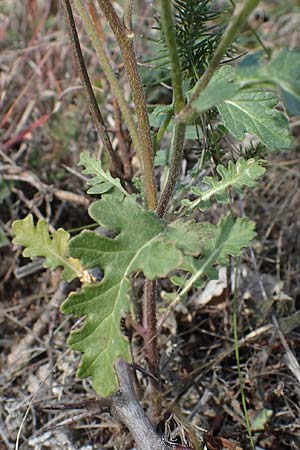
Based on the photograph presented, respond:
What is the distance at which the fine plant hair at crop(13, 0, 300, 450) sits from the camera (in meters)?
1.07

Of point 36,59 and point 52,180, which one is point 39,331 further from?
point 36,59

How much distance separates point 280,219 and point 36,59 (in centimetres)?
147

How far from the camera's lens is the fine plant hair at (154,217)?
1069mm

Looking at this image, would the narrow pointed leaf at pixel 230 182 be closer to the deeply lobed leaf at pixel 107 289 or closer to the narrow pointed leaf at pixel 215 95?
the deeply lobed leaf at pixel 107 289

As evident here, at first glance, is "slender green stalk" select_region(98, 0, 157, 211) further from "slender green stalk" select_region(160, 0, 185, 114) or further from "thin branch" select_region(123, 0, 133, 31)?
"slender green stalk" select_region(160, 0, 185, 114)

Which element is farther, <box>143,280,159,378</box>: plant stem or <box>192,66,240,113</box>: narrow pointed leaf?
<box>143,280,159,378</box>: plant stem

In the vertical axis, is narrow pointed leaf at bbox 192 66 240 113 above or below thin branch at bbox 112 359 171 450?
above

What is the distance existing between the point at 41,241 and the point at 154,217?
0.32 m

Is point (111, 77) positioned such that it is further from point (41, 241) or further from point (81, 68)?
point (41, 241)

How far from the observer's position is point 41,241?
1.39 meters

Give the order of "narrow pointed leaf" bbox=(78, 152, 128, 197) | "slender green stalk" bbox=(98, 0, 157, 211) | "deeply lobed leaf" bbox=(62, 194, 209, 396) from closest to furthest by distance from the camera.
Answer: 1. "deeply lobed leaf" bbox=(62, 194, 209, 396)
2. "slender green stalk" bbox=(98, 0, 157, 211)
3. "narrow pointed leaf" bbox=(78, 152, 128, 197)

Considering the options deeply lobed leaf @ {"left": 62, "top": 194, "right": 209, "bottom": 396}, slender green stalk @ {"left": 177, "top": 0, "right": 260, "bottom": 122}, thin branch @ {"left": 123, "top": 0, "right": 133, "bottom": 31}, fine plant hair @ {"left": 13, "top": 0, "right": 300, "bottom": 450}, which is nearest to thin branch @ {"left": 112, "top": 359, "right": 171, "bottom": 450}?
fine plant hair @ {"left": 13, "top": 0, "right": 300, "bottom": 450}

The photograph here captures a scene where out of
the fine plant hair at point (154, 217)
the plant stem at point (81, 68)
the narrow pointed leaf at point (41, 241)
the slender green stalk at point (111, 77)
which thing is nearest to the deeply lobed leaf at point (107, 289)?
the fine plant hair at point (154, 217)

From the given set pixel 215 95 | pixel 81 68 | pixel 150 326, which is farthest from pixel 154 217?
pixel 81 68
